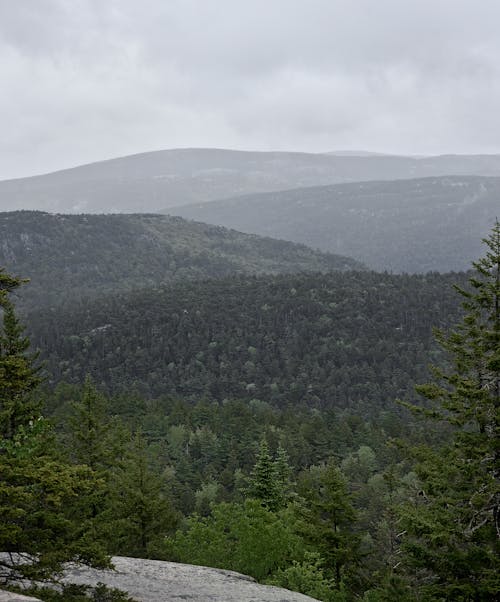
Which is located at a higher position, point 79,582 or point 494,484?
point 494,484

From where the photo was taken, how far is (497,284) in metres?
18.6

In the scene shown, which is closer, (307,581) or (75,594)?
(75,594)

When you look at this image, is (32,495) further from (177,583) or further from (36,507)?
(177,583)

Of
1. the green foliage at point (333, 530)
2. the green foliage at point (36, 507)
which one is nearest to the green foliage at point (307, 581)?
the green foliage at point (333, 530)

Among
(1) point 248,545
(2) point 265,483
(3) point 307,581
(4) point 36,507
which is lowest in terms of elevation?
(2) point 265,483

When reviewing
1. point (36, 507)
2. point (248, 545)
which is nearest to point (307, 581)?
point (248, 545)

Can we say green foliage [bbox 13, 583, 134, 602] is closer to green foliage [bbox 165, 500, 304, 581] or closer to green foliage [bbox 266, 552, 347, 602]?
green foliage [bbox 266, 552, 347, 602]

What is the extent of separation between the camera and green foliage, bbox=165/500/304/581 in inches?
1073

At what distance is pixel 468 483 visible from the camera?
1805cm

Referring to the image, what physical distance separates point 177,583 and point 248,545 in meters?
10.1

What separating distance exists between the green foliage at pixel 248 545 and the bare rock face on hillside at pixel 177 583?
7.69 metres

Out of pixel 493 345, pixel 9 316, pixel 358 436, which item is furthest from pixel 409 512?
pixel 358 436

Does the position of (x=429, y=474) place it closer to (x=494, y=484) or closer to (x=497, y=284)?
(x=494, y=484)

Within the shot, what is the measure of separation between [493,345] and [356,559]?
51.9 feet
